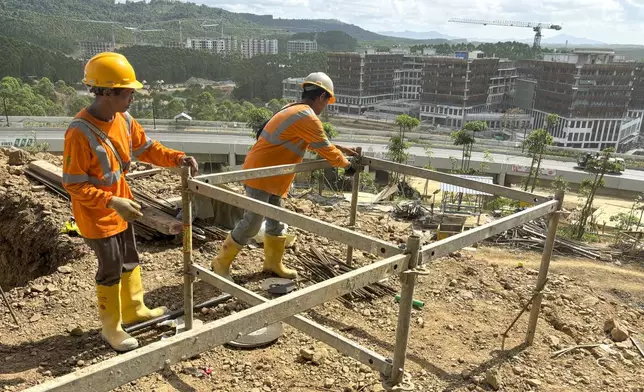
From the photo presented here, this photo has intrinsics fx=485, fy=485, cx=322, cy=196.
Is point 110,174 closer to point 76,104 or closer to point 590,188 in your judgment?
point 590,188

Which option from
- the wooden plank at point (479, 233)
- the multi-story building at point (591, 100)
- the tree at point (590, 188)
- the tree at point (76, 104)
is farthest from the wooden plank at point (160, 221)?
the multi-story building at point (591, 100)

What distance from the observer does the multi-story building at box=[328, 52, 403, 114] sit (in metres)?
78.2

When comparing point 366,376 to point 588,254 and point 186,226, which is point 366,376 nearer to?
point 186,226

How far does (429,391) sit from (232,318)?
81.7 inches

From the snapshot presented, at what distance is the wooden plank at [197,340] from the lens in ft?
4.47

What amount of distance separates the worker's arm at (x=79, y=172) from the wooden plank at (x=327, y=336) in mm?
853

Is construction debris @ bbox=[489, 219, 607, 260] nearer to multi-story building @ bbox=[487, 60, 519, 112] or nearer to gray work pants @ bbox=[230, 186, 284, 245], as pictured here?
gray work pants @ bbox=[230, 186, 284, 245]

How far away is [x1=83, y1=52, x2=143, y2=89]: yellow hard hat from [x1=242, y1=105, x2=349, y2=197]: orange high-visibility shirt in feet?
4.70

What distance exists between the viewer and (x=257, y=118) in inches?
1522

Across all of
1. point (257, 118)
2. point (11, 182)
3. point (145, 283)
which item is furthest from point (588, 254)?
point (257, 118)

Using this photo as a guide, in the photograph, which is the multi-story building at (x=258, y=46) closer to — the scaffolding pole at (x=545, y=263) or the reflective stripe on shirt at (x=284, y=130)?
the reflective stripe on shirt at (x=284, y=130)

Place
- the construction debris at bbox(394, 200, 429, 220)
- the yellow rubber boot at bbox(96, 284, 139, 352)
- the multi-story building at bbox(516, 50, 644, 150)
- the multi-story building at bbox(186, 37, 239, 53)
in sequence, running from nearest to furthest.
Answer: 1. the yellow rubber boot at bbox(96, 284, 139, 352)
2. the construction debris at bbox(394, 200, 429, 220)
3. the multi-story building at bbox(516, 50, 644, 150)
4. the multi-story building at bbox(186, 37, 239, 53)

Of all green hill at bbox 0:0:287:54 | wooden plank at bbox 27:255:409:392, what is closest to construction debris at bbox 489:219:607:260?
wooden plank at bbox 27:255:409:392

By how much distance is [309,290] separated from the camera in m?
1.92
